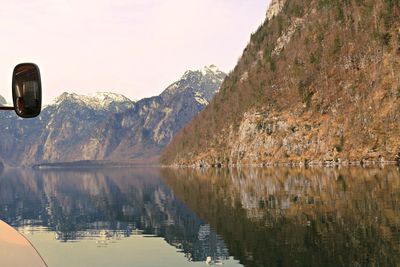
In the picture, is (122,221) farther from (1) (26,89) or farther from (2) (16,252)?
(1) (26,89)

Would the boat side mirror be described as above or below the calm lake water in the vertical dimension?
above

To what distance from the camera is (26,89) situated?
20.4ft

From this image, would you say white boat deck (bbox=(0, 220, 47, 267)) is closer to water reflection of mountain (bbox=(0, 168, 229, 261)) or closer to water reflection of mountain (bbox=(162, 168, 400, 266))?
water reflection of mountain (bbox=(162, 168, 400, 266))

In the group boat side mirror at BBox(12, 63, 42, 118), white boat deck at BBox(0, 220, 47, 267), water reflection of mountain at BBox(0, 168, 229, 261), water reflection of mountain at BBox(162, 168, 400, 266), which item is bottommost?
water reflection of mountain at BBox(0, 168, 229, 261)

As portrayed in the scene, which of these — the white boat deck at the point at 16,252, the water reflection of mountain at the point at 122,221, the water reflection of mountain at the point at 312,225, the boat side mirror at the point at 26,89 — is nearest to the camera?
the white boat deck at the point at 16,252

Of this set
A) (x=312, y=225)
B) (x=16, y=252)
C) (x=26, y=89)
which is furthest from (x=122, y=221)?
(x=26, y=89)

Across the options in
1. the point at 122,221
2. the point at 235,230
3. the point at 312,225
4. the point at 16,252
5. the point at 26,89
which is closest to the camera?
the point at 16,252

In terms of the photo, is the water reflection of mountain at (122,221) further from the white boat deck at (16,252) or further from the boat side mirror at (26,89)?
the boat side mirror at (26,89)

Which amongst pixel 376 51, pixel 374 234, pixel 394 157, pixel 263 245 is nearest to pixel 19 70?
pixel 263 245

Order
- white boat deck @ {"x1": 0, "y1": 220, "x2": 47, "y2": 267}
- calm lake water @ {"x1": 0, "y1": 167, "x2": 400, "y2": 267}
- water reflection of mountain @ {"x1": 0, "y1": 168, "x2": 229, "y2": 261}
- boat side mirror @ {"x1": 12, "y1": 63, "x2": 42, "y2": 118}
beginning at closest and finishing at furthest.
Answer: white boat deck @ {"x1": 0, "y1": 220, "x2": 47, "y2": 267}, boat side mirror @ {"x1": 12, "y1": 63, "x2": 42, "y2": 118}, calm lake water @ {"x1": 0, "y1": 167, "x2": 400, "y2": 267}, water reflection of mountain @ {"x1": 0, "y1": 168, "x2": 229, "y2": 261}

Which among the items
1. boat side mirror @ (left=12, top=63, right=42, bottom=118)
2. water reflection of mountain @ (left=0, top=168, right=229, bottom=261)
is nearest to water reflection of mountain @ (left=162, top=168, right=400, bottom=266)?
water reflection of mountain @ (left=0, top=168, right=229, bottom=261)

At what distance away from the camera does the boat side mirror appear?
6199mm

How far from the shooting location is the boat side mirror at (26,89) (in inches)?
244

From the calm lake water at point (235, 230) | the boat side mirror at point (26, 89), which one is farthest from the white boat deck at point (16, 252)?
the calm lake water at point (235, 230)
